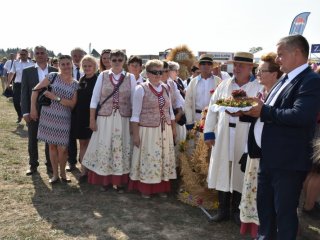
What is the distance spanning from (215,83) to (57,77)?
2.31 meters

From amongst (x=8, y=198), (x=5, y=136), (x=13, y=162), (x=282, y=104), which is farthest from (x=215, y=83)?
(x=5, y=136)

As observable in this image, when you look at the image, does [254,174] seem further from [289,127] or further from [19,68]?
[19,68]

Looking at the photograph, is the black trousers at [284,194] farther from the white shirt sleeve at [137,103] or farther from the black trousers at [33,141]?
the black trousers at [33,141]

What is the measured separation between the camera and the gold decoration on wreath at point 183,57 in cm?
727

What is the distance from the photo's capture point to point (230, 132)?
4.07 meters

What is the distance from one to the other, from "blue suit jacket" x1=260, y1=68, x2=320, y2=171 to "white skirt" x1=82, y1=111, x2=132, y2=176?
2606mm

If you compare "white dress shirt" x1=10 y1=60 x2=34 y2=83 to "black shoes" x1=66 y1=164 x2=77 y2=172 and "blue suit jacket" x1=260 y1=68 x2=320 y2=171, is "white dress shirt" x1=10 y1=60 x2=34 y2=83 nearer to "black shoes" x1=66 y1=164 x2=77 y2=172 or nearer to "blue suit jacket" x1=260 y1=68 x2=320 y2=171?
"black shoes" x1=66 y1=164 x2=77 y2=172

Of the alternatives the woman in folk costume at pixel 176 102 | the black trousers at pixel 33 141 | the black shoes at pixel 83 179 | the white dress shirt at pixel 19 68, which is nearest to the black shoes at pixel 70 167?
the black trousers at pixel 33 141

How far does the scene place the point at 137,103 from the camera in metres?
4.85

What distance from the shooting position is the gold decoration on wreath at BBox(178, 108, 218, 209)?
15.2 feet

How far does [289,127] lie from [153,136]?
2.41 m

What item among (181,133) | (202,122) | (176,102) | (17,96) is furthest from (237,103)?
(17,96)

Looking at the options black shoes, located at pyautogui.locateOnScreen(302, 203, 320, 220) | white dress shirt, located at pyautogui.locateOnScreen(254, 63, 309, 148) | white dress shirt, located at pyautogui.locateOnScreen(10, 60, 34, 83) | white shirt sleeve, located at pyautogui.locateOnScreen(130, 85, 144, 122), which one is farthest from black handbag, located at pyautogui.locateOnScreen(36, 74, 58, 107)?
white dress shirt, located at pyautogui.locateOnScreen(10, 60, 34, 83)

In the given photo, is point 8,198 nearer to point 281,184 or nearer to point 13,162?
point 13,162
